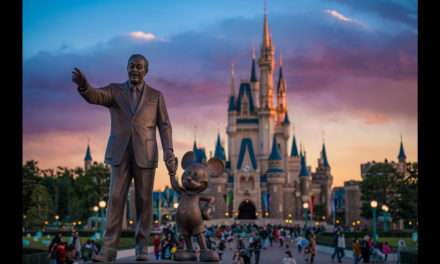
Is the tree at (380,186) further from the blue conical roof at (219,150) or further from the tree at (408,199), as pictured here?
the blue conical roof at (219,150)

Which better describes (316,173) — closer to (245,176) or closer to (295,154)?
(295,154)

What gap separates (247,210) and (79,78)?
115024mm

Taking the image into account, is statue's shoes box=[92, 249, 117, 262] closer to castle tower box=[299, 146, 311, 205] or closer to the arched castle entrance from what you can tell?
the arched castle entrance

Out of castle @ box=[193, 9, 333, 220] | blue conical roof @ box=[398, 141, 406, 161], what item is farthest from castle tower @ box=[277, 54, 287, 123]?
blue conical roof @ box=[398, 141, 406, 161]

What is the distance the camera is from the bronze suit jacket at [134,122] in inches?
348

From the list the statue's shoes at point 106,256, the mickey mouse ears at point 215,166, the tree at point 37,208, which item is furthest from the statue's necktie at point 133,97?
the tree at point 37,208

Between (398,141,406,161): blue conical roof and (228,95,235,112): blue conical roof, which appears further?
(228,95,235,112): blue conical roof

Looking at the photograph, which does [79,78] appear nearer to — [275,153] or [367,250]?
[367,250]

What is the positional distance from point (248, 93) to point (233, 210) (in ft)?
82.4

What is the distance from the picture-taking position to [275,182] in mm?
120938

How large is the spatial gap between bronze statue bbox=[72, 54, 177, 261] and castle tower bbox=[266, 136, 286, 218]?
109 metres

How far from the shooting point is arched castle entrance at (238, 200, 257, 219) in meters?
121
